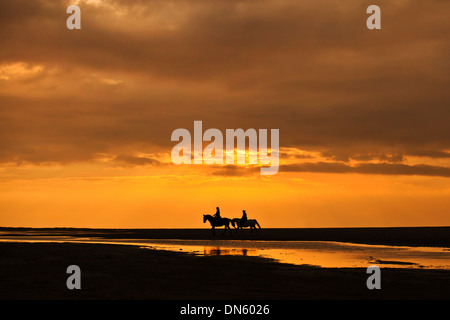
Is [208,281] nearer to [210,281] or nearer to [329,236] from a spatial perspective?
[210,281]

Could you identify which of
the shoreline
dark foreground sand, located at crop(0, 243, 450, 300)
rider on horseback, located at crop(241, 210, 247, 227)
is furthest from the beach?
rider on horseback, located at crop(241, 210, 247, 227)

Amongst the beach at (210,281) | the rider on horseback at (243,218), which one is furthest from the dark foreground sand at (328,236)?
the beach at (210,281)

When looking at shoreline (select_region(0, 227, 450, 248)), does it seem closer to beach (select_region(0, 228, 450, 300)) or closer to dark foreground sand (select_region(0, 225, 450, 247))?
dark foreground sand (select_region(0, 225, 450, 247))

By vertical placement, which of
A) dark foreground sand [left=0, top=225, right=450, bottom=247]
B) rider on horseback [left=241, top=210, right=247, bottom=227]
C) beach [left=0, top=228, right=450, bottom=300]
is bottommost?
dark foreground sand [left=0, top=225, right=450, bottom=247]

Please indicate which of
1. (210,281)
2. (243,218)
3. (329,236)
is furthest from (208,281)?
(329,236)

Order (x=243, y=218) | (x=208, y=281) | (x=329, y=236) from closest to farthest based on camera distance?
(x=208, y=281)
(x=243, y=218)
(x=329, y=236)

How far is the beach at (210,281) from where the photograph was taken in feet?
52.5

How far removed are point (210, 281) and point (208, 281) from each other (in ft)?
0.24

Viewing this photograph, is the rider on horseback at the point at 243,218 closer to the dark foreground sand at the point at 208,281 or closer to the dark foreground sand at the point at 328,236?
the dark foreground sand at the point at 328,236

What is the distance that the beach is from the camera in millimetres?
16000

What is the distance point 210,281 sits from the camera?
63.3ft
